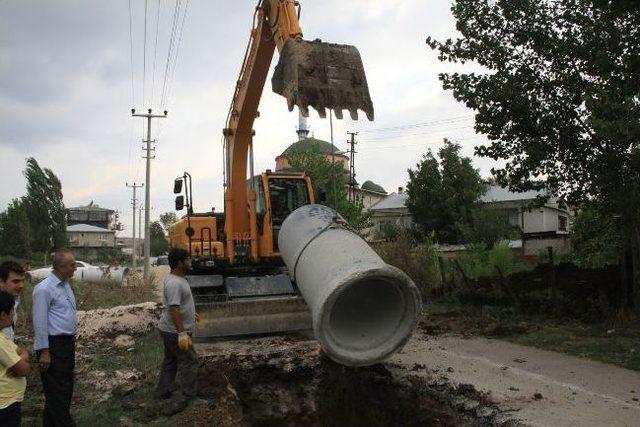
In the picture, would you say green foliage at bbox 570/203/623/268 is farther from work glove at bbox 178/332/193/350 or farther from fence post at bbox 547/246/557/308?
work glove at bbox 178/332/193/350

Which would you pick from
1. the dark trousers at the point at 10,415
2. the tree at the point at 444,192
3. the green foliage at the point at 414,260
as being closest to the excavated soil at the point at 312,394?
the dark trousers at the point at 10,415

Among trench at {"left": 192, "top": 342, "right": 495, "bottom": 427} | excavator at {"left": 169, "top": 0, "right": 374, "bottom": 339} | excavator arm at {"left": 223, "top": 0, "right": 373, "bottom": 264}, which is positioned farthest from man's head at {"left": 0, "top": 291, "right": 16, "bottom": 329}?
excavator at {"left": 169, "top": 0, "right": 374, "bottom": 339}

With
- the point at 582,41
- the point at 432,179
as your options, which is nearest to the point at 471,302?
the point at 582,41

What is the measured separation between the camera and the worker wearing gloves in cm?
610

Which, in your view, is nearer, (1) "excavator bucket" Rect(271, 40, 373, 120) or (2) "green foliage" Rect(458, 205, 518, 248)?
(1) "excavator bucket" Rect(271, 40, 373, 120)

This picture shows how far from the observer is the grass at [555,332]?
791 cm

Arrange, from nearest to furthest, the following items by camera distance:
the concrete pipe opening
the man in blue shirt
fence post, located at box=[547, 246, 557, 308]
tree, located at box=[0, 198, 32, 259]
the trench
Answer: the man in blue shirt → the concrete pipe opening → the trench → fence post, located at box=[547, 246, 557, 308] → tree, located at box=[0, 198, 32, 259]

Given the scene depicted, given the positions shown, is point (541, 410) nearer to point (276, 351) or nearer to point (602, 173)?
point (276, 351)

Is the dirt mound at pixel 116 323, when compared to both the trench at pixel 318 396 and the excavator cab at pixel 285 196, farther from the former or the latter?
the trench at pixel 318 396

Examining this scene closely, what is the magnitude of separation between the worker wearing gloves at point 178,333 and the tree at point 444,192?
30686mm

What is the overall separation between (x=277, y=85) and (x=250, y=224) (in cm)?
328

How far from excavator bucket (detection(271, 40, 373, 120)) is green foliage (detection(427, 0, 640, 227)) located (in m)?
3.41

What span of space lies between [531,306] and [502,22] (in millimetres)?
5227

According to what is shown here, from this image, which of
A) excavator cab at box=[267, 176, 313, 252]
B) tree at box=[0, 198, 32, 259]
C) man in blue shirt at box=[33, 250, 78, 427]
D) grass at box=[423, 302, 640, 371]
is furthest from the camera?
tree at box=[0, 198, 32, 259]
